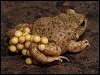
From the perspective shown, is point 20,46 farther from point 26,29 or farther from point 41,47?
point 41,47

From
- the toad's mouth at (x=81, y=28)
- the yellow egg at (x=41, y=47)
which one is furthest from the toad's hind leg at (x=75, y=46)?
the yellow egg at (x=41, y=47)

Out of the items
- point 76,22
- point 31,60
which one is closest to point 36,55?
point 31,60

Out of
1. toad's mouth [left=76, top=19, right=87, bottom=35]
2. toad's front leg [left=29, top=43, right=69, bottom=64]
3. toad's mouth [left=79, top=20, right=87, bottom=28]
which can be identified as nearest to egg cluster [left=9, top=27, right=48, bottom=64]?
toad's front leg [left=29, top=43, right=69, bottom=64]

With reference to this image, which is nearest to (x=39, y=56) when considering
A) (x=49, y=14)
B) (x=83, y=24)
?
(x=83, y=24)

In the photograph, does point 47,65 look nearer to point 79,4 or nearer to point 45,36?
point 45,36

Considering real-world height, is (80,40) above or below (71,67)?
above

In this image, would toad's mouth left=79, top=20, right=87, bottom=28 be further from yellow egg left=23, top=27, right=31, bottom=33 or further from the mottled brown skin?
yellow egg left=23, top=27, right=31, bottom=33

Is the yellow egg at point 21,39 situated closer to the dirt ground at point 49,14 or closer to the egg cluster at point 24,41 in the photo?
the egg cluster at point 24,41
